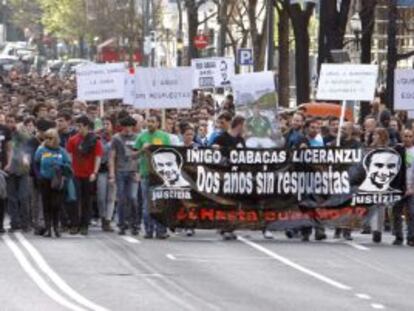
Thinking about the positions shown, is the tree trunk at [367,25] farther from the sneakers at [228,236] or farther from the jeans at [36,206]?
the sneakers at [228,236]

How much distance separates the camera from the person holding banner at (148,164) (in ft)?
82.2

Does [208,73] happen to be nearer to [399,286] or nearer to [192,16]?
[399,286]

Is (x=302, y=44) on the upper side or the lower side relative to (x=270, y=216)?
upper

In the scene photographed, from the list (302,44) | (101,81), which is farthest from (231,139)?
(302,44)

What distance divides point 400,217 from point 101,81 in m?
8.48

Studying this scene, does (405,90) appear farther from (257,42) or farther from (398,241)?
(257,42)

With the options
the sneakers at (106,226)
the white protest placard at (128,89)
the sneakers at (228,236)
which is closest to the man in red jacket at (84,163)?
the sneakers at (106,226)

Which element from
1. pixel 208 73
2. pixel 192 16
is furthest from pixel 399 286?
pixel 192 16

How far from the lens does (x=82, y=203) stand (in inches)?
1008

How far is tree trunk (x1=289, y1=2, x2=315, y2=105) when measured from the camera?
46.3m

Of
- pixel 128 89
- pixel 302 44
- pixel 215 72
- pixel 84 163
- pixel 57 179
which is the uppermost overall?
pixel 302 44

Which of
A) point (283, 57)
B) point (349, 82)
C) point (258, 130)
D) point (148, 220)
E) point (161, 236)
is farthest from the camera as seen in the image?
point (283, 57)

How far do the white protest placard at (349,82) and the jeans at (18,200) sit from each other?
571cm

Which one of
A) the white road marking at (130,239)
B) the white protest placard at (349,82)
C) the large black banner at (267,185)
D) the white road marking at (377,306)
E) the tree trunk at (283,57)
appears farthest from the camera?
the tree trunk at (283,57)
